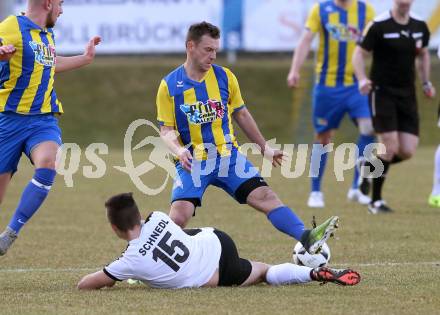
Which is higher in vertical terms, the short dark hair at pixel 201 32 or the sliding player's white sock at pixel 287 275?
the short dark hair at pixel 201 32

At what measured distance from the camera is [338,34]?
12.3 metres

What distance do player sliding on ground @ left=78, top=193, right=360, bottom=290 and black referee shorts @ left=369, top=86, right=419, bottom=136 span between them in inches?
176

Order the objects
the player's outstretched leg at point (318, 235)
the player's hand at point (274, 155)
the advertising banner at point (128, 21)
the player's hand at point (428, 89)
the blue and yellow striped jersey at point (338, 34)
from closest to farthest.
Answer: the player's outstretched leg at point (318, 235), the player's hand at point (274, 155), the player's hand at point (428, 89), the blue and yellow striped jersey at point (338, 34), the advertising banner at point (128, 21)

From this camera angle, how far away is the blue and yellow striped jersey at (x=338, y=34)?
12.2 m

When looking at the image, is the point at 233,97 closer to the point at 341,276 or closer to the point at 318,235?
the point at 318,235

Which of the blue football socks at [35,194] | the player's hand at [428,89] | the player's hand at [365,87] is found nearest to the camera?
the blue football socks at [35,194]

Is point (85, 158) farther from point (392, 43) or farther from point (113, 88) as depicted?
point (392, 43)

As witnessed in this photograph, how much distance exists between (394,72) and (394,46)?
10.9 inches

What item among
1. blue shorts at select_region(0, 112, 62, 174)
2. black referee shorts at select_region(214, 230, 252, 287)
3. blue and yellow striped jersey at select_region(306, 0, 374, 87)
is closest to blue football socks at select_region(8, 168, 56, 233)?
blue shorts at select_region(0, 112, 62, 174)

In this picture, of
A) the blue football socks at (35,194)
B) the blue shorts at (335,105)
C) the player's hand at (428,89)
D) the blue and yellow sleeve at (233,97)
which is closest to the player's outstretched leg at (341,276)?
the blue and yellow sleeve at (233,97)

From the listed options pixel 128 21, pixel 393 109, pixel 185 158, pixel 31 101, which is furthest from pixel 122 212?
pixel 128 21

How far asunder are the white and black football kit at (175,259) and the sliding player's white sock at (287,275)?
0.52 feet

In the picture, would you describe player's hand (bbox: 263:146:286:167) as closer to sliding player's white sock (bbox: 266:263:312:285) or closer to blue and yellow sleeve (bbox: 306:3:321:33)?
sliding player's white sock (bbox: 266:263:312:285)

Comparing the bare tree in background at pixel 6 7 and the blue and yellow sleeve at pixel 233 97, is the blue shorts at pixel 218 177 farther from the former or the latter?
Result: the bare tree in background at pixel 6 7
